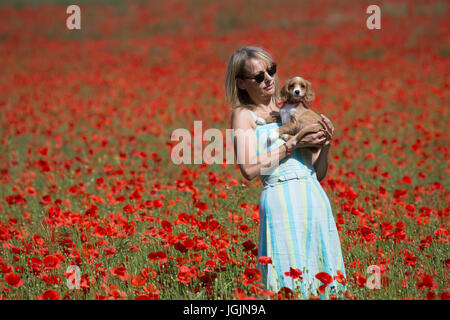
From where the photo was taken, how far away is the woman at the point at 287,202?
8.37 feet

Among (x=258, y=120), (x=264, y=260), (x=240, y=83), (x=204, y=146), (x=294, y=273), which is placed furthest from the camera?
(x=204, y=146)

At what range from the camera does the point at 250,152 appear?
8.54 feet

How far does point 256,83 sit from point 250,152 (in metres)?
0.40

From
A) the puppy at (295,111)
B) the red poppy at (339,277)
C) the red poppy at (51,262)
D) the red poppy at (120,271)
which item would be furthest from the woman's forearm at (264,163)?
the red poppy at (51,262)

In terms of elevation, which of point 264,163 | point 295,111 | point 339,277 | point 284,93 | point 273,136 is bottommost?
point 339,277

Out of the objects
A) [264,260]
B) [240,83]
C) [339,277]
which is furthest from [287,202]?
[240,83]

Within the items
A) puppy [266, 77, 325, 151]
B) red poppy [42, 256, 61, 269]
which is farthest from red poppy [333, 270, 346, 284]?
red poppy [42, 256, 61, 269]

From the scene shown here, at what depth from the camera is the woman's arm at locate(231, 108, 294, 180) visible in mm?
2576

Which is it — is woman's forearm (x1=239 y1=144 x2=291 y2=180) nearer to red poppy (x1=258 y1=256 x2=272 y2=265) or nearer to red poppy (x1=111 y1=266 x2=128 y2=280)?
red poppy (x1=258 y1=256 x2=272 y2=265)

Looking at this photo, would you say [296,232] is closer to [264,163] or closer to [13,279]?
[264,163]

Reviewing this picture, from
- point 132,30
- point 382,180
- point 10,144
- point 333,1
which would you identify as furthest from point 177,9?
point 382,180

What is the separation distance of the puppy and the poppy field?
2.22ft

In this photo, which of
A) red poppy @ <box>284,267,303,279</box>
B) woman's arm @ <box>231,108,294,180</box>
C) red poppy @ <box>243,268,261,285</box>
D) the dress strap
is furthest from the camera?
the dress strap

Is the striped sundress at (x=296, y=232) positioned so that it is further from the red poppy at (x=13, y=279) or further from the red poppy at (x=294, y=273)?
the red poppy at (x=13, y=279)
